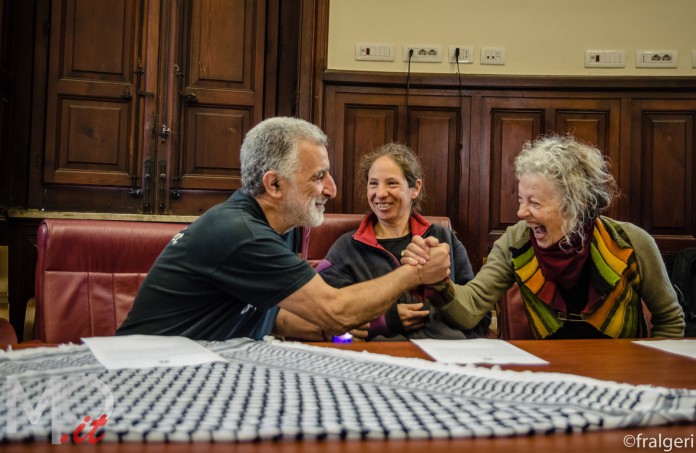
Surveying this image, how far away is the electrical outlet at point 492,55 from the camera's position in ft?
11.1

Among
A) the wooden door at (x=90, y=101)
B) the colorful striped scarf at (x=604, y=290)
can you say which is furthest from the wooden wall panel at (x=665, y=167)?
the wooden door at (x=90, y=101)

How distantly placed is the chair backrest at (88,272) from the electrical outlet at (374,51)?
1893 millimetres

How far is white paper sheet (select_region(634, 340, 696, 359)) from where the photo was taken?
1.12 m

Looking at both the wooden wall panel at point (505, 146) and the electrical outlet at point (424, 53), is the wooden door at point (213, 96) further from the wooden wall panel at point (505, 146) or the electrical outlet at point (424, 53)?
the wooden wall panel at point (505, 146)

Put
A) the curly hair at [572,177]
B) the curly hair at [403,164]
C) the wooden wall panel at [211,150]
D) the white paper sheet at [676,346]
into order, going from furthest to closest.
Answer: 1. the wooden wall panel at [211,150]
2. the curly hair at [403,164]
3. the curly hair at [572,177]
4. the white paper sheet at [676,346]

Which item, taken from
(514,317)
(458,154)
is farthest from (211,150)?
(514,317)

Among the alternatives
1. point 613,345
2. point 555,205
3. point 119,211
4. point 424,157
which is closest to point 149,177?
point 119,211

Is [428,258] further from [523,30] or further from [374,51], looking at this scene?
[523,30]

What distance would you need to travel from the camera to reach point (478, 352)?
1.07m

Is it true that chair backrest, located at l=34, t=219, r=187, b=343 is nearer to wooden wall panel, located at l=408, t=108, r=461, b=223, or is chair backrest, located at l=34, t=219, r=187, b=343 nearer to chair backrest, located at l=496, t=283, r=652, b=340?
chair backrest, located at l=496, t=283, r=652, b=340

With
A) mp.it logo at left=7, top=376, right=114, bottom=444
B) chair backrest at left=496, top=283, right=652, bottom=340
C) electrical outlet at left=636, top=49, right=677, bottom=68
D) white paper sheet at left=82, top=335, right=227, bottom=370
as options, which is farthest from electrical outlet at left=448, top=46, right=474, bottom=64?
mp.it logo at left=7, top=376, right=114, bottom=444

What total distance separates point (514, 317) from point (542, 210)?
1.16 ft

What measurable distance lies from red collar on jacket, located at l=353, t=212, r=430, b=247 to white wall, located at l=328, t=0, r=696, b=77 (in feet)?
4.67

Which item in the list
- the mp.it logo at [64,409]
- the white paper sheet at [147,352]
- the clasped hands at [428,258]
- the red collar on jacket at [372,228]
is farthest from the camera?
the red collar on jacket at [372,228]
